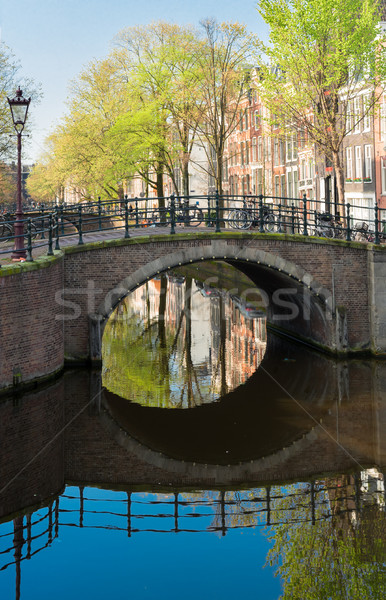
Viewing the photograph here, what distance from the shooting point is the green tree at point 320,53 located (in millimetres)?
27047

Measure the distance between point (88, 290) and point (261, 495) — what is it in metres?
9.19

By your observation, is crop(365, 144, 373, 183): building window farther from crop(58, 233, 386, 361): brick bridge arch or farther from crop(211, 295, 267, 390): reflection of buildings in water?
crop(58, 233, 386, 361): brick bridge arch

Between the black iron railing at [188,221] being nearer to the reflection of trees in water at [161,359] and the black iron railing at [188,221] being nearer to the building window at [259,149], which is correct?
the reflection of trees in water at [161,359]

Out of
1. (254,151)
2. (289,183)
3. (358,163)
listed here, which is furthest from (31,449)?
(254,151)

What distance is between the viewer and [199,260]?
68.0ft

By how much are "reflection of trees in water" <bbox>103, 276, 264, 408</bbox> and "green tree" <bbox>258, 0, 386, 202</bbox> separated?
23.6 ft

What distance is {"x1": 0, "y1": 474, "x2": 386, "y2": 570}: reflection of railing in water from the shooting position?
10461 mm

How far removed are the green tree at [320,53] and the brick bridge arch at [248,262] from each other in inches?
306

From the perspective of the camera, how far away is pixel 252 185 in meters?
59.3

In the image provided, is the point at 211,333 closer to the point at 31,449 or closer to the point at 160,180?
the point at 31,449

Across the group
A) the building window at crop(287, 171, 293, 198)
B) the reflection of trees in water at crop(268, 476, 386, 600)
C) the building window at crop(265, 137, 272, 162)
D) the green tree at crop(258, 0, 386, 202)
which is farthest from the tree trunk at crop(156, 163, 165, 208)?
the reflection of trees in water at crop(268, 476, 386, 600)

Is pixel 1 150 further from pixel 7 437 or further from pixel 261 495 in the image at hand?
pixel 261 495

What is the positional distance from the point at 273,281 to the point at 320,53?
8.36 metres

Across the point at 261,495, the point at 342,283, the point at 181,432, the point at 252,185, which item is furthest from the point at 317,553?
the point at 252,185
